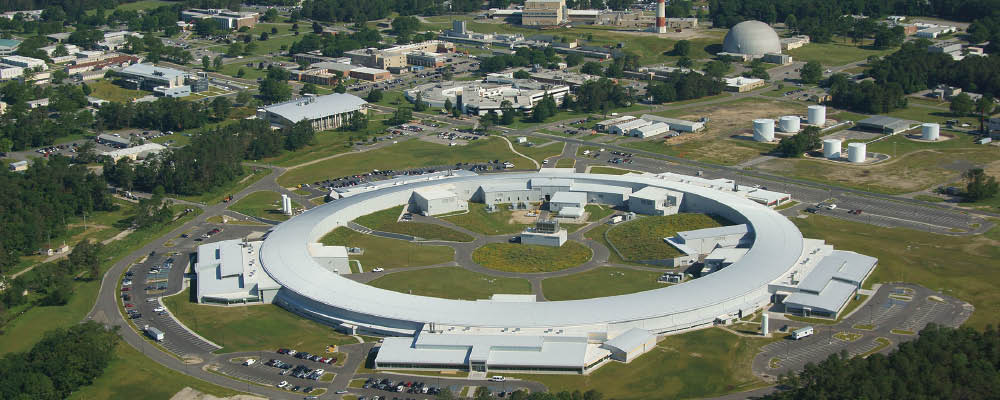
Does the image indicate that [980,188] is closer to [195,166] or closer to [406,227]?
[406,227]

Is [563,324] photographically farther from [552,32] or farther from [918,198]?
[552,32]

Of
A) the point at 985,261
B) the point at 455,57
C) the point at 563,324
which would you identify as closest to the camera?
the point at 563,324

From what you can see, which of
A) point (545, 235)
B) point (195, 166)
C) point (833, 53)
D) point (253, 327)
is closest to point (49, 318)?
point (253, 327)

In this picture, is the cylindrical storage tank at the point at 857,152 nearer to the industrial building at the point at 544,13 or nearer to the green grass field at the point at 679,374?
the green grass field at the point at 679,374

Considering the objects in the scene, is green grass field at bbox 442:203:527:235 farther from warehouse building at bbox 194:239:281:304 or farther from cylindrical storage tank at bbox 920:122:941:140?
cylindrical storage tank at bbox 920:122:941:140

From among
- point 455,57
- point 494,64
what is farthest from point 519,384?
point 455,57

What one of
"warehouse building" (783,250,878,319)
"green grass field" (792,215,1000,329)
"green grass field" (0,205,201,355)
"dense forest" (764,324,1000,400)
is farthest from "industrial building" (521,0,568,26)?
"dense forest" (764,324,1000,400)
